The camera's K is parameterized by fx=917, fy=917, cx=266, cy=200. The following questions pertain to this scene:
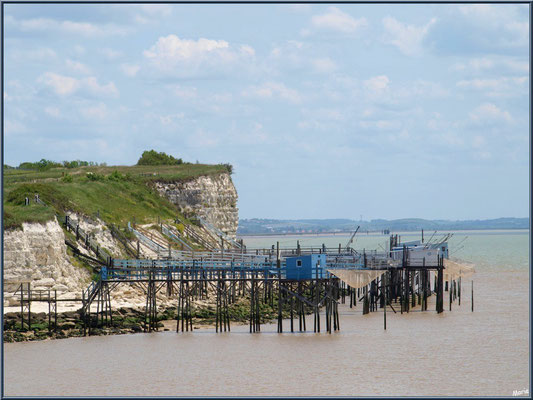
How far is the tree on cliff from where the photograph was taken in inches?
4953

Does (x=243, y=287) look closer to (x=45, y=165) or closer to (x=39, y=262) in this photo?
(x=39, y=262)

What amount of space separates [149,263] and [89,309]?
8.58 meters

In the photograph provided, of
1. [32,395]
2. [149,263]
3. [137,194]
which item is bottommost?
[32,395]

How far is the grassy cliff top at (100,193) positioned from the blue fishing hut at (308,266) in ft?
61.3

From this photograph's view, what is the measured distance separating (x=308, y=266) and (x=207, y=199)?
49668mm

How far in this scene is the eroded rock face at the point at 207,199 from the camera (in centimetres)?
10050

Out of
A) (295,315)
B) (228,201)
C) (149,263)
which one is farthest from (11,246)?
(228,201)

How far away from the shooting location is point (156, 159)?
126500 mm

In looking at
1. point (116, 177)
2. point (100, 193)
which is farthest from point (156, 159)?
point (100, 193)

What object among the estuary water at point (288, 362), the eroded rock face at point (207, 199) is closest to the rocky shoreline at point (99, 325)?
the estuary water at point (288, 362)

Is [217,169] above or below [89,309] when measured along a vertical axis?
above

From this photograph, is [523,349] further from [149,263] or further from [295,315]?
[149,263]

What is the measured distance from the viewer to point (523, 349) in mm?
45844

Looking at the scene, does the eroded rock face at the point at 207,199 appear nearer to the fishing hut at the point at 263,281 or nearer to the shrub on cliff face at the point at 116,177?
the shrub on cliff face at the point at 116,177
